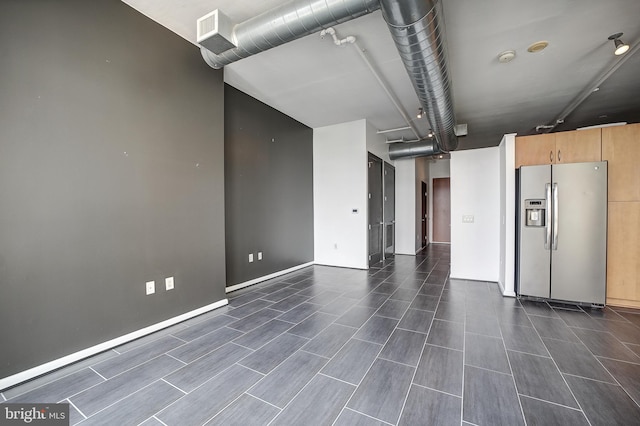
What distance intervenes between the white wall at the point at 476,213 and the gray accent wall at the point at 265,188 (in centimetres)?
293

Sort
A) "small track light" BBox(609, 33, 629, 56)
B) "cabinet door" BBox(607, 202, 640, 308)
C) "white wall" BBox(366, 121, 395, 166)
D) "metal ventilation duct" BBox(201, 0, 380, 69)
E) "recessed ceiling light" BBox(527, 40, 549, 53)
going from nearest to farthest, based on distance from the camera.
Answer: "metal ventilation duct" BBox(201, 0, 380, 69), "small track light" BBox(609, 33, 629, 56), "recessed ceiling light" BBox(527, 40, 549, 53), "cabinet door" BBox(607, 202, 640, 308), "white wall" BBox(366, 121, 395, 166)

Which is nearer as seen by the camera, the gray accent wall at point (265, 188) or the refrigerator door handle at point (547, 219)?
the refrigerator door handle at point (547, 219)

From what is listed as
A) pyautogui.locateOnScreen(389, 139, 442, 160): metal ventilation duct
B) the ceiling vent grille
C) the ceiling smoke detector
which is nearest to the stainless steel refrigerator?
the ceiling smoke detector

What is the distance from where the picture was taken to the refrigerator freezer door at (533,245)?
10.9ft

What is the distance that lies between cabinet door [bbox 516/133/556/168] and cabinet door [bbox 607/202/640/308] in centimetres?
93

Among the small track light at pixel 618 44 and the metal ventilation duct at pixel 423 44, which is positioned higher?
the small track light at pixel 618 44

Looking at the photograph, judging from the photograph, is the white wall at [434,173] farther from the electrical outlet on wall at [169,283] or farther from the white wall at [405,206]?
the electrical outlet on wall at [169,283]

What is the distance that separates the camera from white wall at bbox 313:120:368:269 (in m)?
5.18

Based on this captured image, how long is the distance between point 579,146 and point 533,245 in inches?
56.4

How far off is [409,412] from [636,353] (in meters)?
2.28

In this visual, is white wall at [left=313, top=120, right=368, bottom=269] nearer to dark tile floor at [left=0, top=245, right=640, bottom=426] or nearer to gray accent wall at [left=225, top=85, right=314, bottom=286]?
gray accent wall at [left=225, top=85, right=314, bottom=286]

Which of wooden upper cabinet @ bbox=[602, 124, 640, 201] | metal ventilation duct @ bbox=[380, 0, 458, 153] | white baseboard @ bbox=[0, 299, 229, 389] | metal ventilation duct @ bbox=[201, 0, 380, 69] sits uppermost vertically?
metal ventilation duct @ bbox=[201, 0, 380, 69]

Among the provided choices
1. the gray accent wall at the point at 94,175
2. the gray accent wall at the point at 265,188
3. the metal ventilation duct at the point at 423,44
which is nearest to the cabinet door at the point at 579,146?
the metal ventilation duct at the point at 423,44

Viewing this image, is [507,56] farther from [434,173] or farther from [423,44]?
[434,173]
